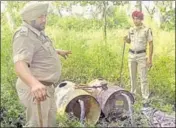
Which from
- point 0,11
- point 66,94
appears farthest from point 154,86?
point 0,11

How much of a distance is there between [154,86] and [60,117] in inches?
74.1

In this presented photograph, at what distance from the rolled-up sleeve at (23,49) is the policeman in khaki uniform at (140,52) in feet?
8.22

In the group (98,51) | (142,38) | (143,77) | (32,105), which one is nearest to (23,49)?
(32,105)

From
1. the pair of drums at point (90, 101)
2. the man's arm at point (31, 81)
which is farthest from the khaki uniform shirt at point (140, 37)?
the man's arm at point (31, 81)

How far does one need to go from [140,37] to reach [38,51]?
253 cm

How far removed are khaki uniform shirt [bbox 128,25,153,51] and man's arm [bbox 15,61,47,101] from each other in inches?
108

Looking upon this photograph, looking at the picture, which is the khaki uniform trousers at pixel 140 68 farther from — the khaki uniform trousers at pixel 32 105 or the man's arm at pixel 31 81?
the man's arm at pixel 31 81

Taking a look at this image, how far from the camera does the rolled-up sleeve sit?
324 cm

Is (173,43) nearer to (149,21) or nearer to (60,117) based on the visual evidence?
(149,21)

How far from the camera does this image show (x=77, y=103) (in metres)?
4.90

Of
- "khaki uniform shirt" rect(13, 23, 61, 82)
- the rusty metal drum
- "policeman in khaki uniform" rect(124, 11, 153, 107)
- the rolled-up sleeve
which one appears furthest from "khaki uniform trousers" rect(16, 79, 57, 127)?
"policeman in khaki uniform" rect(124, 11, 153, 107)

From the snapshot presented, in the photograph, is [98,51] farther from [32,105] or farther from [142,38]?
[32,105]

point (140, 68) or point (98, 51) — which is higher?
point (98, 51)

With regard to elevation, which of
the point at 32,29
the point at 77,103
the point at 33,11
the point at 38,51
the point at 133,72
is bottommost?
the point at 77,103
